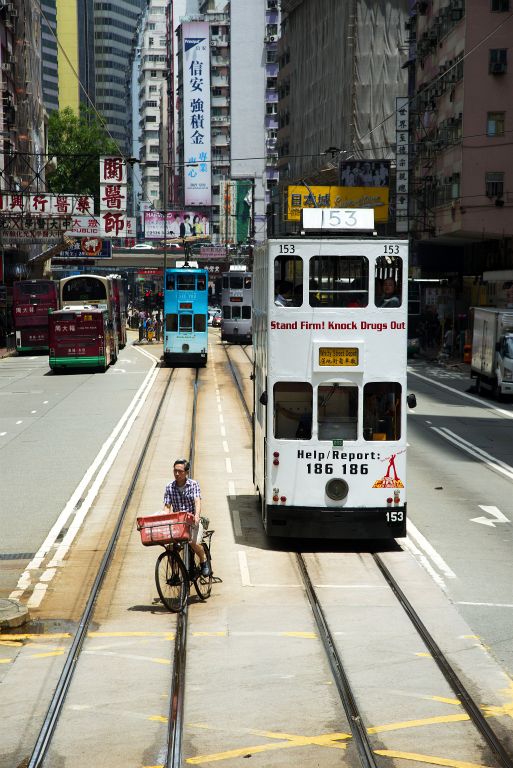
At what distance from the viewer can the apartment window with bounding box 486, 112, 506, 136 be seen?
6253 centimetres

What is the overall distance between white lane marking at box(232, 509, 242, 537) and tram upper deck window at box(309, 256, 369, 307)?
4429 mm

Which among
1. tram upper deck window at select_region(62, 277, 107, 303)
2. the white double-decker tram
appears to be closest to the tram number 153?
the white double-decker tram

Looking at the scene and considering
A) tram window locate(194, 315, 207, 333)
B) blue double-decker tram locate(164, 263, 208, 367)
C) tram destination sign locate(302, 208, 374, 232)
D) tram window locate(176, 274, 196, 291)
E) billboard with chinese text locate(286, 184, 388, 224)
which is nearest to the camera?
tram destination sign locate(302, 208, 374, 232)

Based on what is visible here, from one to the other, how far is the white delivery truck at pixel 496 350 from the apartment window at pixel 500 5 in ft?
74.9

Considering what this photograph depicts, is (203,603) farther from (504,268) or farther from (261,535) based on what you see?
(504,268)

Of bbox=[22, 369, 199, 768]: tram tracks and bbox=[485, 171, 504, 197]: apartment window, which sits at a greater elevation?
bbox=[485, 171, 504, 197]: apartment window

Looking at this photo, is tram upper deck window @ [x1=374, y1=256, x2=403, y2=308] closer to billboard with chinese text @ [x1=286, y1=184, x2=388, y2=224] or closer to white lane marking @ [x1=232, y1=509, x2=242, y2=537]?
white lane marking @ [x1=232, y1=509, x2=242, y2=537]

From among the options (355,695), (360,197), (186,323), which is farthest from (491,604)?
(360,197)

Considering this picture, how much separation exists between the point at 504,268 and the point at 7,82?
41.5 m

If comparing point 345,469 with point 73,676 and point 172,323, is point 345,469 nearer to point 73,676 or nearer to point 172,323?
point 73,676

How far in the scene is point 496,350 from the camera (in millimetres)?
43656

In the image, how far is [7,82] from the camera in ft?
285

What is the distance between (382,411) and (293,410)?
4.45 ft

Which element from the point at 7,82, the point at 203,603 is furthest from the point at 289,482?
the point at 7,82
